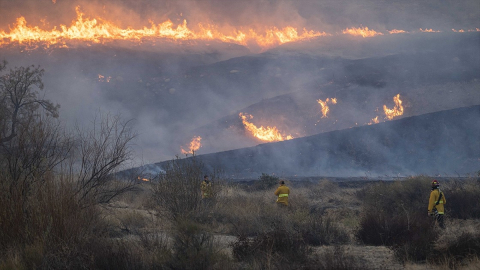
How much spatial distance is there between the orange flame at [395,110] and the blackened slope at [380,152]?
8.13 meters

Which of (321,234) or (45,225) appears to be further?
(321,234)

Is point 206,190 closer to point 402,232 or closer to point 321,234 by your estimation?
point 321,234

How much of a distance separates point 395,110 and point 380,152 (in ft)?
53.5

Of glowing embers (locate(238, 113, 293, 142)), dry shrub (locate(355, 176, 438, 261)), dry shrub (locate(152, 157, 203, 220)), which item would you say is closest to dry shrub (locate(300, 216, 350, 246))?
dry shrub (locate(355, 176, 438, 261))

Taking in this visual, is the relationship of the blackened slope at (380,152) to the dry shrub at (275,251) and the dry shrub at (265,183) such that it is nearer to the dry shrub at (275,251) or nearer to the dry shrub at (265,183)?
the dry shrub at (265,183)

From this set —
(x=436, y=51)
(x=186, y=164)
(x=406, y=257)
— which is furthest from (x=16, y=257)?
(x=436, y=51)

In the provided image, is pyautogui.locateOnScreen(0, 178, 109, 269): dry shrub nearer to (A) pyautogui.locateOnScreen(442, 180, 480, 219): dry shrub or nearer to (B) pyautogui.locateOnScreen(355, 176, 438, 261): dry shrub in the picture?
(B) pyautogui.locateOnScreen(355, 176, 438, 261): dry shrub

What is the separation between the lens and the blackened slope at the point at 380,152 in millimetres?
48562

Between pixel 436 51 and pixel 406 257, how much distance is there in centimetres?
8753

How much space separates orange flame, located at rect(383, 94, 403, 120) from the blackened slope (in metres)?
8.13

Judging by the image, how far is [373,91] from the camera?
70.6 m

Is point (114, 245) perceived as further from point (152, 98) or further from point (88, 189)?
point (152, 98)

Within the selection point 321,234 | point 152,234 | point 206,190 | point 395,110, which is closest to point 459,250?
point 321,234

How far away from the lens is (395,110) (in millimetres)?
65000
